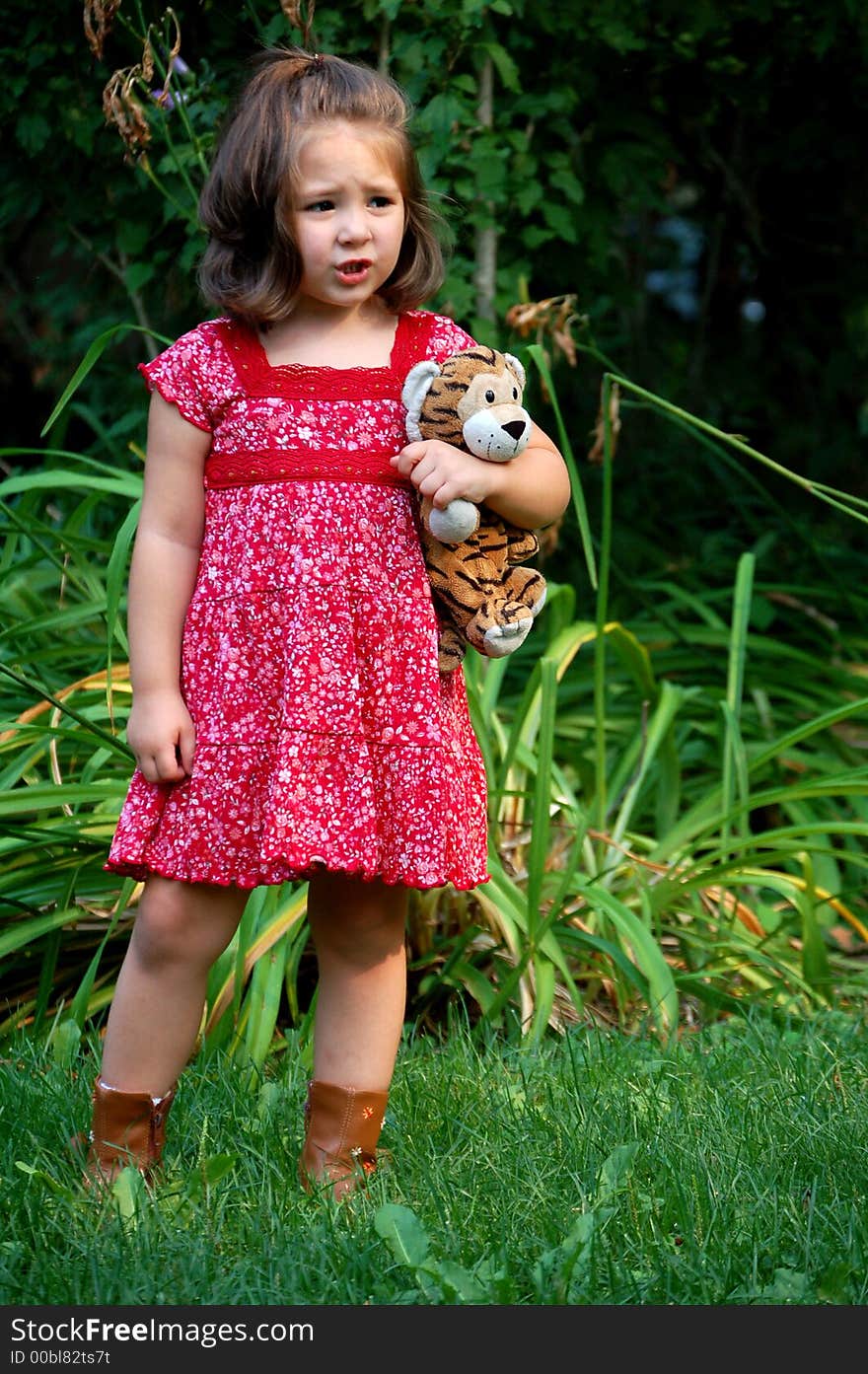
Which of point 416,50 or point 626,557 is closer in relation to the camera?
point 416,50

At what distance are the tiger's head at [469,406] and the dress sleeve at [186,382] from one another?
0.26 m

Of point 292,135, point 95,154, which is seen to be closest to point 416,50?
point 95,154

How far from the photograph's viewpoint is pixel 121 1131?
203cm

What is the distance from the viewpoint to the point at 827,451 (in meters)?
4.90

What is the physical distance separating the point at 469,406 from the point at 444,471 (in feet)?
0.33

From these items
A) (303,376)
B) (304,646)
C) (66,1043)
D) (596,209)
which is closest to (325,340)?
(303,376)

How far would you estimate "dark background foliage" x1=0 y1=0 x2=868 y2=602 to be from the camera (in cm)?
334

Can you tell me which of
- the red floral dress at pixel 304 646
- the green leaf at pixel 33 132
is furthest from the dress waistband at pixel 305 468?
the green leaf at pixel 33 132

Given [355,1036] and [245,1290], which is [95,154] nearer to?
[355,1036]

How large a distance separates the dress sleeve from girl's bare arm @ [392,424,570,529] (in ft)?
0.84

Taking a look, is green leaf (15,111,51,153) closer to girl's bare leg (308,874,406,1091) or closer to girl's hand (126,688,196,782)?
girl's hand (126,688,196,782)

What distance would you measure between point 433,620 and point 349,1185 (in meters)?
0.74

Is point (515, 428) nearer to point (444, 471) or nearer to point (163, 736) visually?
point (444, 471)

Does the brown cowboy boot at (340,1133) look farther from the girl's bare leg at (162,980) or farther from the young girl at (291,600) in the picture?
the girl's bare leg at (162,980)
